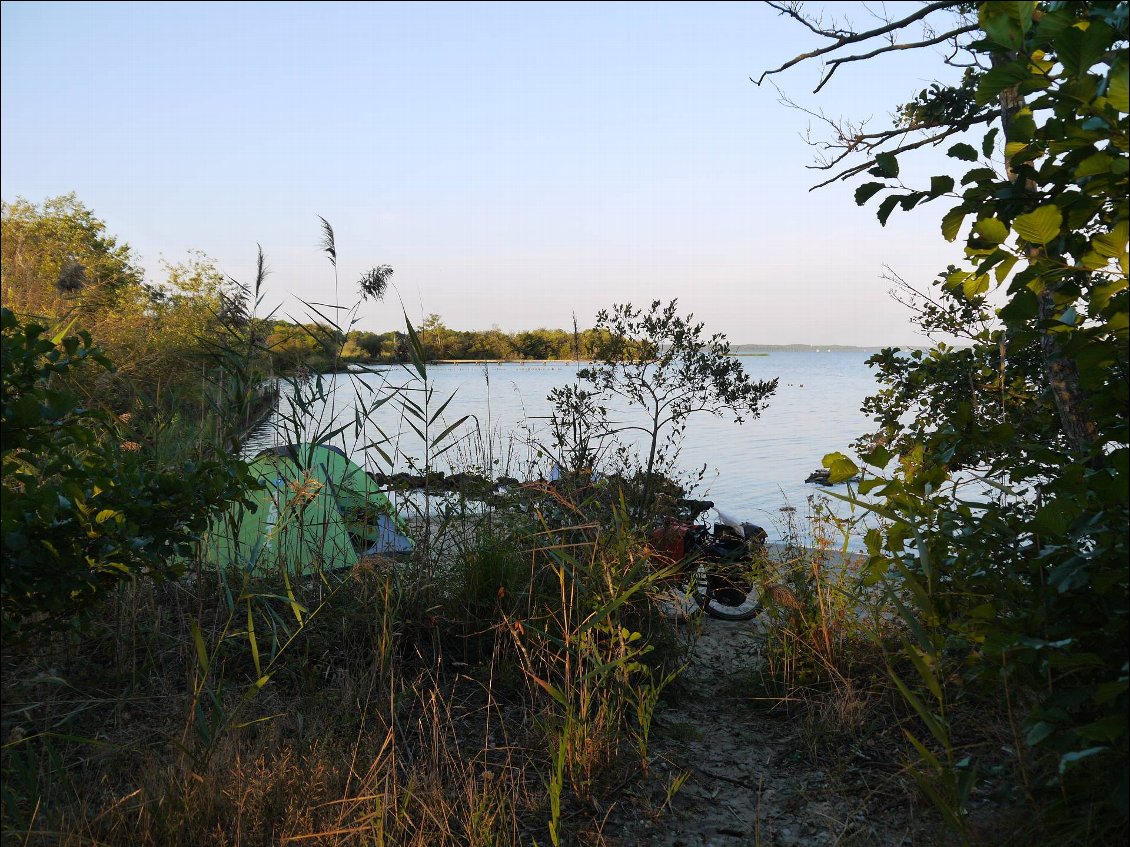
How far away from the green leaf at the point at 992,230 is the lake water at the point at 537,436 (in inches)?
45.9

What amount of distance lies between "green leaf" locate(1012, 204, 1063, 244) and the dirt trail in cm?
159

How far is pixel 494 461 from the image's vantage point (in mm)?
4754

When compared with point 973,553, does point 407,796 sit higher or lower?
lower

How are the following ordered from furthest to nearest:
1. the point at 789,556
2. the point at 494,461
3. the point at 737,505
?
the point at 737,505, the point at 494,461, the point at 789,556

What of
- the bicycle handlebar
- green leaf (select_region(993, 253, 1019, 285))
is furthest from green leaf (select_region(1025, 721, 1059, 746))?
the bicycle handlebar

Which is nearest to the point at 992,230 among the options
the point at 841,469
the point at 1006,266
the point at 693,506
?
the point at 1006,266

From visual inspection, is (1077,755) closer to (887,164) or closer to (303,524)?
(887,164)

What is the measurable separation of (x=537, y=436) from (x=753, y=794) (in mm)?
3366

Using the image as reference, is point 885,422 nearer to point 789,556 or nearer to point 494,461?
point 789,556

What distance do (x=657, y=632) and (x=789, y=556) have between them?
1008mm

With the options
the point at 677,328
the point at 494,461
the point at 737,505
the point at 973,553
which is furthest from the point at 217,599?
the point at 737,505

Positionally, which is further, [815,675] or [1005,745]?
[815,675]

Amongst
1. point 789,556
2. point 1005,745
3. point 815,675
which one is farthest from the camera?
point 789,556

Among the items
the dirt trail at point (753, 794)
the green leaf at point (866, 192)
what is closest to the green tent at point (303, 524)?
the dirt trail at point (753, 794)
